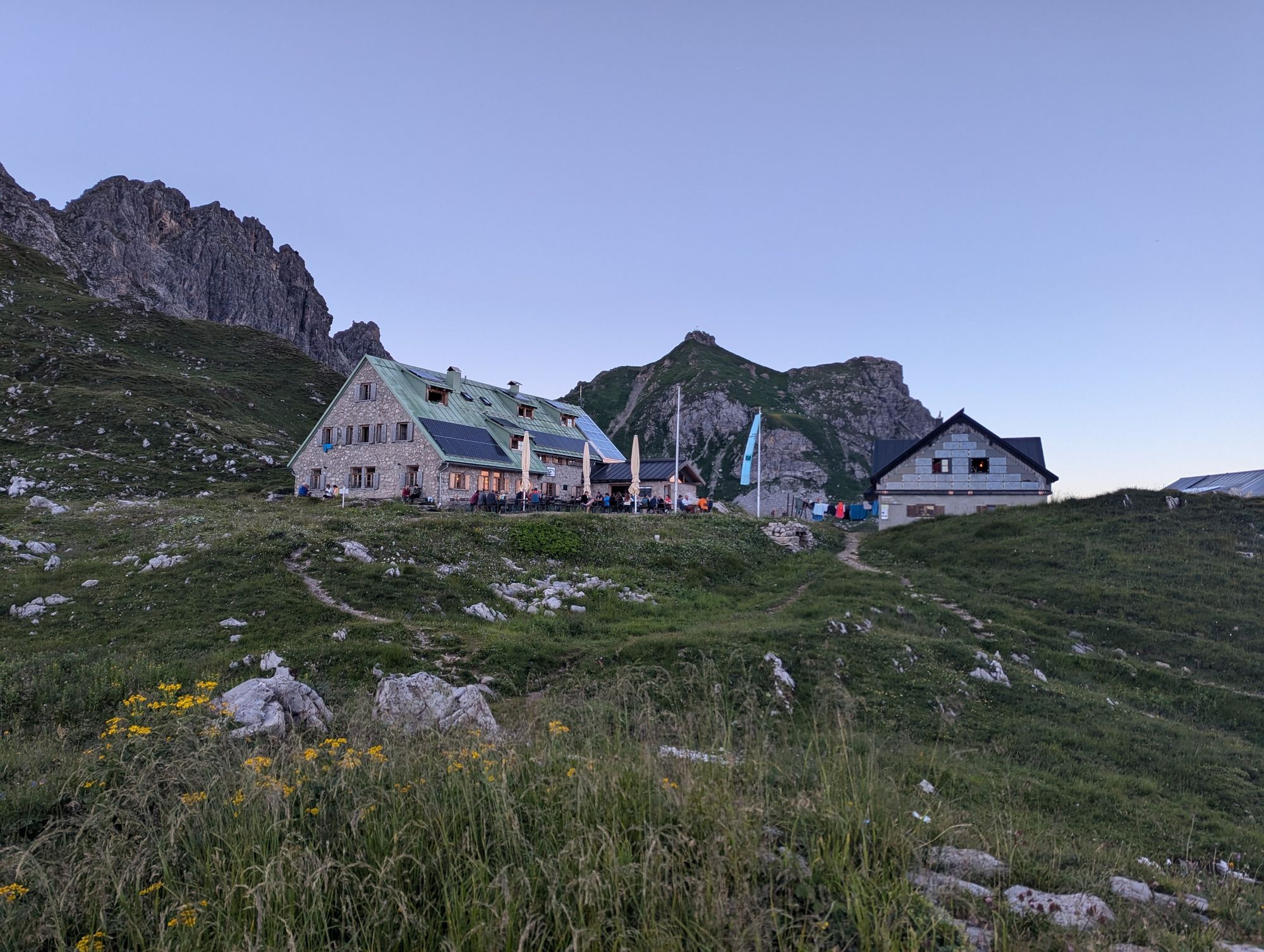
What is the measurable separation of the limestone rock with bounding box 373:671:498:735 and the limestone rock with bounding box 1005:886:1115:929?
21.3ft

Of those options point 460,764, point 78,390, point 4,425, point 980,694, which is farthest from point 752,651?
point 78,390

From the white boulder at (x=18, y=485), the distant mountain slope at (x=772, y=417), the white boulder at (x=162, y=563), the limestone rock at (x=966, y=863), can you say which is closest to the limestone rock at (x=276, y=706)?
the limestone rock at (x=966, y=863)

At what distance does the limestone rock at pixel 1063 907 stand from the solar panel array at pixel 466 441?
146ft

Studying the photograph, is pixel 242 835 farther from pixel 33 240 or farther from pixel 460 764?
pixel 33 240

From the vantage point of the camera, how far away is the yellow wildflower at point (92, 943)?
4.12 metres

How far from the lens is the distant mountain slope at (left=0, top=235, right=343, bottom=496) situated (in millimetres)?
46188

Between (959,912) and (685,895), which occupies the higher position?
(685,895)

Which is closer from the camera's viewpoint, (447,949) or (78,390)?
(447,949)

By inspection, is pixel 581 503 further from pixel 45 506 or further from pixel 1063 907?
pixel 1063 907

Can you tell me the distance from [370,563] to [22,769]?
15.5 m

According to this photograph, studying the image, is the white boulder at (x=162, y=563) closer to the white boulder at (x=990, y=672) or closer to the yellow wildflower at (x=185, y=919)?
the yellow wildflower at (x=185, y=919)

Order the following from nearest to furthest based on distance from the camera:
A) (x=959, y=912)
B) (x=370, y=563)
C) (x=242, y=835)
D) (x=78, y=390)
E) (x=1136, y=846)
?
(x=959, y=912) < (x=242, y=835) < (x=1136, y=846) < (x=370, y=563) < (x=78, y=390)

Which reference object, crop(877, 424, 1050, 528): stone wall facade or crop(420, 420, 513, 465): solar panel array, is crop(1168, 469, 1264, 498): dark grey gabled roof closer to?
crop(877, 424, 1050, 528): stone wall facade

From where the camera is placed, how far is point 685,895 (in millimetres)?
4121
